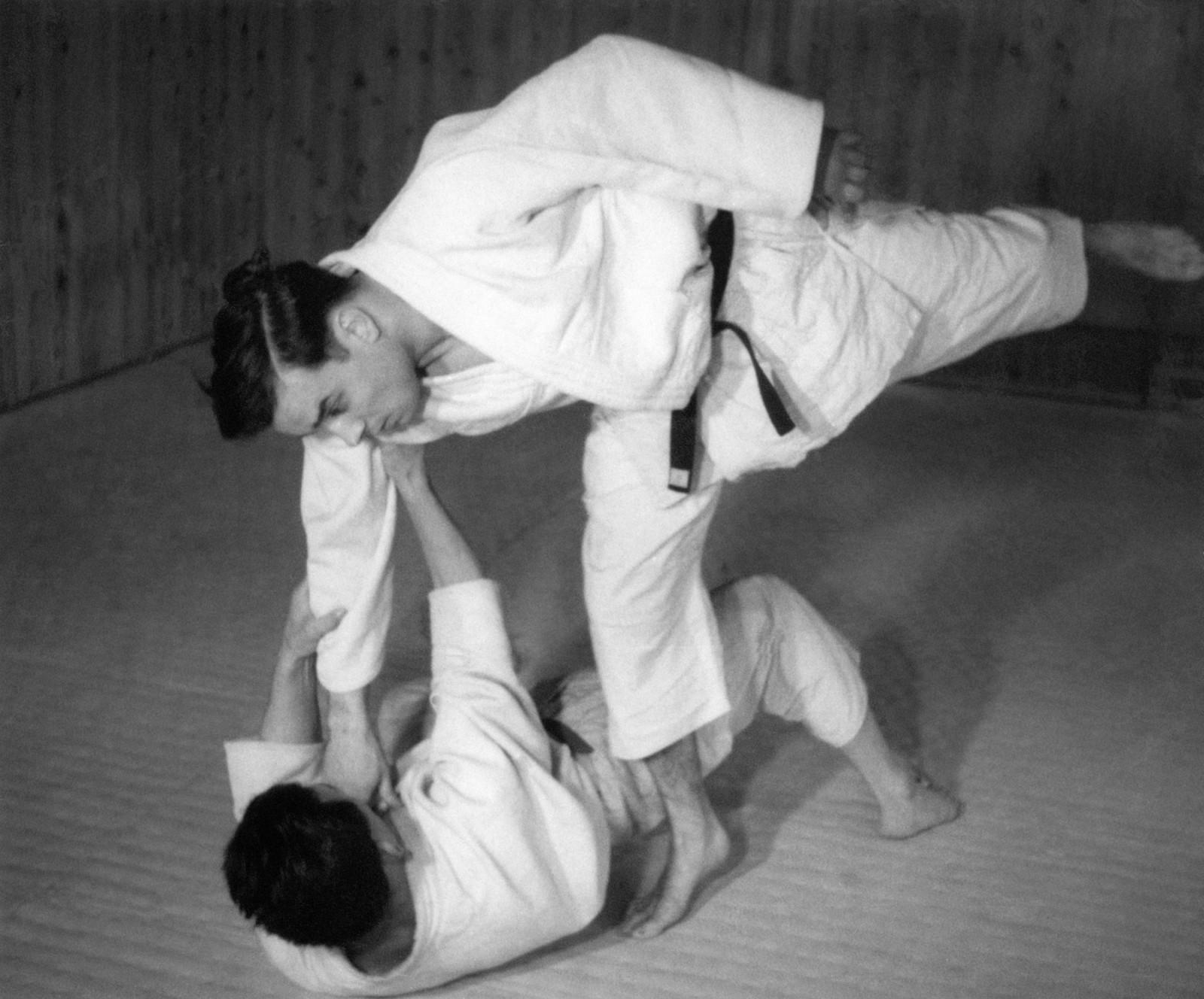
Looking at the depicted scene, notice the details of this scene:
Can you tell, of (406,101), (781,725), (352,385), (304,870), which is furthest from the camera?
(406,101)

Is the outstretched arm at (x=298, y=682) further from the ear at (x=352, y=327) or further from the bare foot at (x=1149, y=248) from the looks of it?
the bare foot at (x=1149, y=248)

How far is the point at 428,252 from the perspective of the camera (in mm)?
1665

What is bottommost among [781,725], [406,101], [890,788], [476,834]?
[781,725]

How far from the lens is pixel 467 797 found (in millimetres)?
1756

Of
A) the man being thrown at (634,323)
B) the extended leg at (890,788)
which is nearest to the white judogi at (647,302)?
the man being thrown at (634,323)

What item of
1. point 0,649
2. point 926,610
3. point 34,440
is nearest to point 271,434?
point 34,440

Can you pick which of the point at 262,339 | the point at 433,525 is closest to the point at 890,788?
the point at 433,525

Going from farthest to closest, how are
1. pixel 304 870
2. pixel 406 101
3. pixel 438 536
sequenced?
1. pixel 406 101
2. pixel 438 536
3. pixel 304 870

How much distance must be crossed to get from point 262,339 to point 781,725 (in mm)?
1208

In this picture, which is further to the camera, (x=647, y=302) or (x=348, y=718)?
(x=348, y=718)

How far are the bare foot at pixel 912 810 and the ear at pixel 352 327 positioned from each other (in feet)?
3.36

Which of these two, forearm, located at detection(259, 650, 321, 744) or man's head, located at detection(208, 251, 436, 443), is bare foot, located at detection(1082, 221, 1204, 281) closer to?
man's head, located at detection(208, 251, 436, 443)

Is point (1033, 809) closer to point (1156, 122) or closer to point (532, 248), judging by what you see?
point (532, 248)

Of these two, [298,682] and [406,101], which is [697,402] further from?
[406,101]
